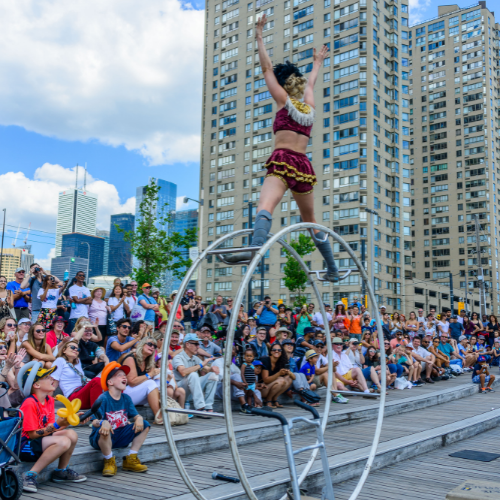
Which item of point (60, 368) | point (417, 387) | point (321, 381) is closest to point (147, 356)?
point (60, 368)

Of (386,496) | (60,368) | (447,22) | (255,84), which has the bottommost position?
(386,496)

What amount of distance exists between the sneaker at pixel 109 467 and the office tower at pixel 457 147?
253ft

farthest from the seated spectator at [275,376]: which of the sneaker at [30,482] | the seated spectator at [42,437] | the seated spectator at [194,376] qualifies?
the sneaker at [30,482]

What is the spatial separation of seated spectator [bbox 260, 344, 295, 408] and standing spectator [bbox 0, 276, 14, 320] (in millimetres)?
4739

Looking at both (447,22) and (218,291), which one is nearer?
(218,291)

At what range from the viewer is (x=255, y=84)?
65125mm

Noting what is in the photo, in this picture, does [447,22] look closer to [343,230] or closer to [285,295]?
[343,230]

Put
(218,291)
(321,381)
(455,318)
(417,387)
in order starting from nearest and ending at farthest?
1. (321,381)
2. (417,387)
3. (455,318)
4. (218,291)

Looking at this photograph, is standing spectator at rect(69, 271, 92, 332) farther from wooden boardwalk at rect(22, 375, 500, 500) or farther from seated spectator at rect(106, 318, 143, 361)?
wooden boardwalk at rect(22, 375, 500, 500)

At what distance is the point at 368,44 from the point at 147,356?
56076 millimetres

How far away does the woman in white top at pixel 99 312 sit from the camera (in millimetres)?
10141

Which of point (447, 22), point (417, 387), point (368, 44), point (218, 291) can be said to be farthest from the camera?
point (447, 22)

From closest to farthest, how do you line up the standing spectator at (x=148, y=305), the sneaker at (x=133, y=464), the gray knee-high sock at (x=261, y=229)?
the gray knee-high sock at (x=261, y=229), the sneaker at (x=133, y=464), the standing spectator at (x=148, y=305)

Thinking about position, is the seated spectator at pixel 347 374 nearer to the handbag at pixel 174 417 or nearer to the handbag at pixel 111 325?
the handbag at pixel 174 417
